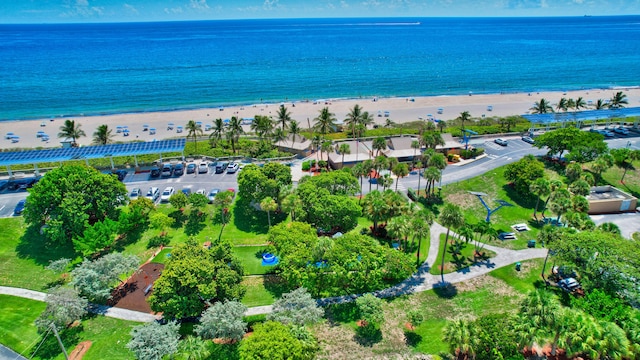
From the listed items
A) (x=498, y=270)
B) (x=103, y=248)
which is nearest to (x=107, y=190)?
(x=103, y=248)

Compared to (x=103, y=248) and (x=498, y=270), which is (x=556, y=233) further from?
(x=103, y=248)

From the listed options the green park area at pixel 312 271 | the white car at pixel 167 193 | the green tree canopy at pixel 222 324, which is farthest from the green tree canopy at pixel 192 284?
the white car at pixel 167 193

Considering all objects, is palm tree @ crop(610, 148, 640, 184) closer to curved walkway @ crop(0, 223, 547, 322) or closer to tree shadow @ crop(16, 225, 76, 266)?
curved walkway @ crop(0, 223, 547, 322)

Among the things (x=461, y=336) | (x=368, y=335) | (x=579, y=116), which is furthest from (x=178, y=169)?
(x=579, y=116)

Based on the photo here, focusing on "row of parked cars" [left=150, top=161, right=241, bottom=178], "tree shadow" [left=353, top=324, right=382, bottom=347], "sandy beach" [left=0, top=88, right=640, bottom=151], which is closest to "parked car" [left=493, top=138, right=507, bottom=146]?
"sandy beach" [left=0, top=88, right=640, bottom=151]

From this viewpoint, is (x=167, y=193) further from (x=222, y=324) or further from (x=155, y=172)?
(x=222, y=324)

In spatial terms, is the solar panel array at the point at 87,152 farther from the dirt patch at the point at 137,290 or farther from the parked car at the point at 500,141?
the parked car at the point at 500,141
